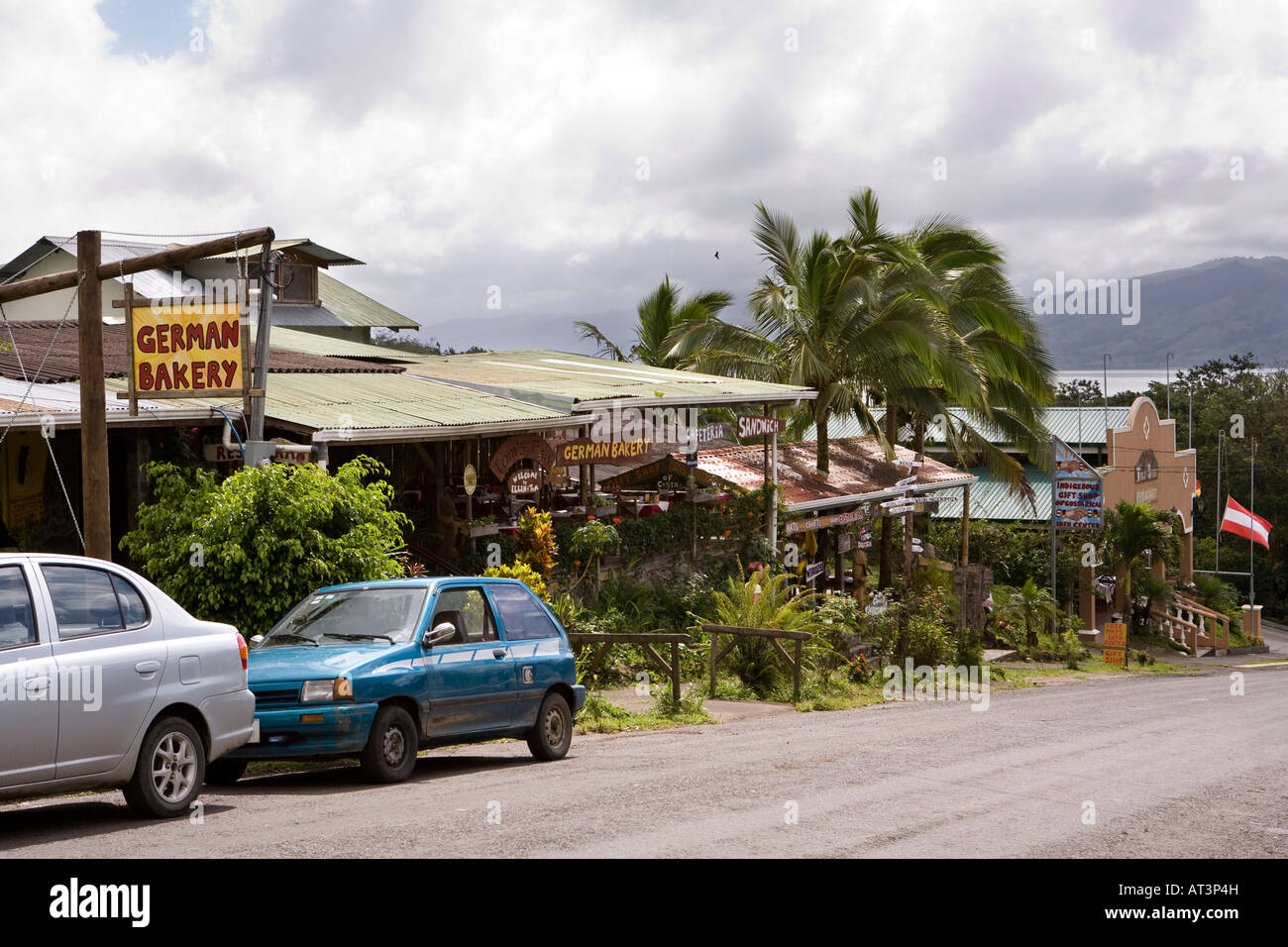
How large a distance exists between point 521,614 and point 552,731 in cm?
109

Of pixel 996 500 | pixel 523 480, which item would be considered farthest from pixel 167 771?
pixel 996 500

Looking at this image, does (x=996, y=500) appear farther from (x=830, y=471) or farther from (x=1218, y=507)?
(x=830, y=471)

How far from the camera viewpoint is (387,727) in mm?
10141

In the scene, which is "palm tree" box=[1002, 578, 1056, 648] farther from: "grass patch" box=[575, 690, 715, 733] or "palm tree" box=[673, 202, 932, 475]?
"grass patch" box=[575, 690, 715, 733]

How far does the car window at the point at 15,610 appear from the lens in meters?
7.57

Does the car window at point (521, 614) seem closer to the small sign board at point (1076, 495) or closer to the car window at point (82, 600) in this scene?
the car window at point (82, 600)

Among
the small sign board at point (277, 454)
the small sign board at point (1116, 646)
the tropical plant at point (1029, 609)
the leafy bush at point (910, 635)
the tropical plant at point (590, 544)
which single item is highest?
the small sign board at point (277, 454)

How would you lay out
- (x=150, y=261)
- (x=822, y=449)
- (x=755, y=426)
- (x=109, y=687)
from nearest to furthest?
(x=109, y=687) < (x=150, y=261) < (x=755, y=426) < (x=822, y=449)

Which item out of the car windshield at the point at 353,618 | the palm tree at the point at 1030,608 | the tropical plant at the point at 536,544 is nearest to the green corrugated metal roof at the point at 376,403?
the tropical plant at the point at 536,544

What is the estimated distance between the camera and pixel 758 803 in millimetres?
9305

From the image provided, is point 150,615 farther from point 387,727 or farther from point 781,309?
point 781,309

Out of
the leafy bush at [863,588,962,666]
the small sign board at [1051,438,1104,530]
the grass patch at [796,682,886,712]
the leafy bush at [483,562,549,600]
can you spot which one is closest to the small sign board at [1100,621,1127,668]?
the small sign board at [1051,438,1104,530]

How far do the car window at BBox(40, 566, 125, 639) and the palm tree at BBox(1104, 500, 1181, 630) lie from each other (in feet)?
116

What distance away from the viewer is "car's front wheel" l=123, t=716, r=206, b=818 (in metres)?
8.26
